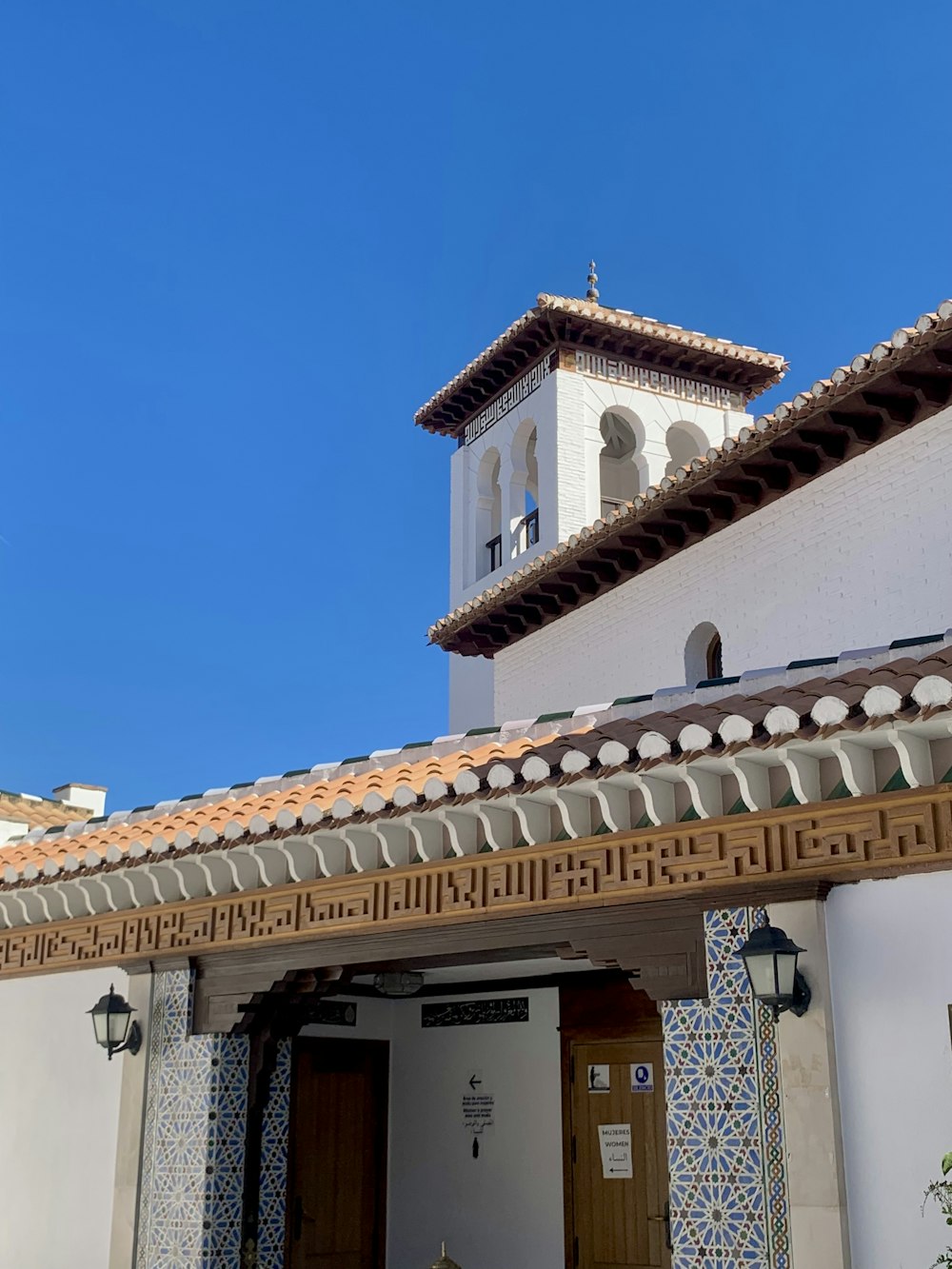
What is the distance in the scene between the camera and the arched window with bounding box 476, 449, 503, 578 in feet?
63.8

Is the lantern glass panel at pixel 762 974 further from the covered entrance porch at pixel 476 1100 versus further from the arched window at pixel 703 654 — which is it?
the arched window at pixel 703 654

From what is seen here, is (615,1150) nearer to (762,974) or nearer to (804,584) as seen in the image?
(762,974)

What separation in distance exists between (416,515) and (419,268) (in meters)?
20.4

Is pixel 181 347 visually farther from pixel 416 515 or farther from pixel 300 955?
pixel 300 955

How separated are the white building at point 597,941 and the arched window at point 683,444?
18.7ft

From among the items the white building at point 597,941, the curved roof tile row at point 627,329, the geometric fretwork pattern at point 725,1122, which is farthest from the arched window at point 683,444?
the geometric fretwork pattern at point 725,1122

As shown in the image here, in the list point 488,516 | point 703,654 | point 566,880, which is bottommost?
point 566,880

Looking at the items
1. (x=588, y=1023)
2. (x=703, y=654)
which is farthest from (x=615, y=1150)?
(x=703, y=654)

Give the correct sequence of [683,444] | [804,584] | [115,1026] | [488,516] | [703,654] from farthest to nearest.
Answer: [488,516] → [683,444] → [703,654] → [804,584] → [115,1026]

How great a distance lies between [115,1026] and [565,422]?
1121 cm

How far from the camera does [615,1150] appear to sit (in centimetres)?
Answer: 850

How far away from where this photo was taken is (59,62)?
31.8 metres

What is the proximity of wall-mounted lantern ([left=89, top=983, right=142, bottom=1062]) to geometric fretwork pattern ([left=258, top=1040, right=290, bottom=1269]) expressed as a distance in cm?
79

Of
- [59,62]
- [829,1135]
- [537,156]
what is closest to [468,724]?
[829,1135]
